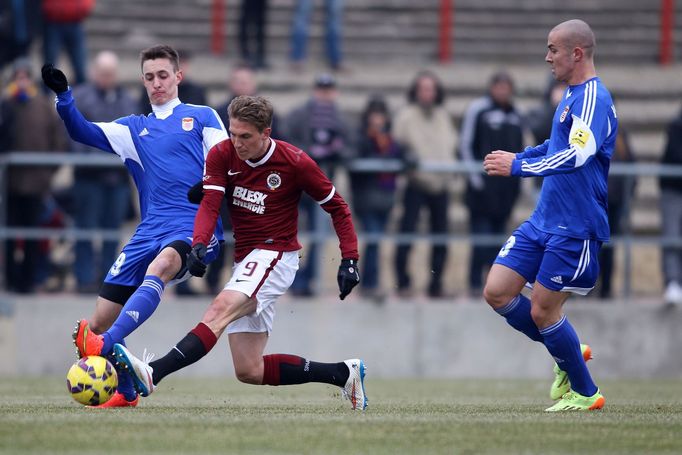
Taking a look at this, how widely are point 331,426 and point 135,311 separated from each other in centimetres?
171

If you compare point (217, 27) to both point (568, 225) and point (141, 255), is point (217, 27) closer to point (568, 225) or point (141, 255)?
point (141, 255)

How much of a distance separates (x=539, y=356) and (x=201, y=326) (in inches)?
282

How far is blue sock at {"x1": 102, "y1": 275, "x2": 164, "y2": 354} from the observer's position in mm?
8625

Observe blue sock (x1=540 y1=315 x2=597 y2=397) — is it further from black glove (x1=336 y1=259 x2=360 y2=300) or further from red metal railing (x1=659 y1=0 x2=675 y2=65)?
red metal railing (x1=659 y1=0 x2=675 y2=65)

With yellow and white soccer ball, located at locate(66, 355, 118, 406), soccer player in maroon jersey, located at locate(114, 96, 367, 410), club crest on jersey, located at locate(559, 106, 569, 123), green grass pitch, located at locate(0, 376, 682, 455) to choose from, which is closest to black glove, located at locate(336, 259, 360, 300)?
soccer player in maroon jersey, located at locate(114, 96, 367, 410)

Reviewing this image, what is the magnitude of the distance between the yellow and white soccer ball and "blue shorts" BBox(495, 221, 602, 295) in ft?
8.89

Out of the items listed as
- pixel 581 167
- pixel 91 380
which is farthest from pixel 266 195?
pixel 581 167

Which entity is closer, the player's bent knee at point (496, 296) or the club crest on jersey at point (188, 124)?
the player's bent knee at point (496, 296)

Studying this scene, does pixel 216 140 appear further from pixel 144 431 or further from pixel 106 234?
pixel 106 234

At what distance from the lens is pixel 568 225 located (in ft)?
29.5

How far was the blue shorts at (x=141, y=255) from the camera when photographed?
9.23 m

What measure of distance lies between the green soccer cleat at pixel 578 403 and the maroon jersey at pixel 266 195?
1658 mm

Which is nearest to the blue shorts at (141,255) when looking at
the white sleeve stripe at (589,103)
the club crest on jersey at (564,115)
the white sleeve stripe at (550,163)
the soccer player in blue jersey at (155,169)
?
the soccer player in blue jersey at (155,169)

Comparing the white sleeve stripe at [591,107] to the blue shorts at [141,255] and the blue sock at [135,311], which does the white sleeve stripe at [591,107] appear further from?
the blue sock at [135,311]
